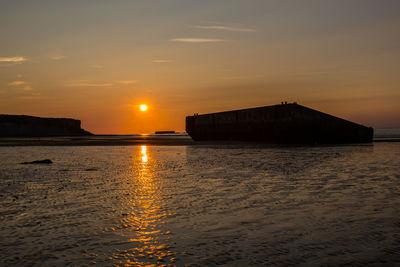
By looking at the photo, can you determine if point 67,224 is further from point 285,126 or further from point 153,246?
point 285,126

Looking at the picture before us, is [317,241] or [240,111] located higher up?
[240,111]

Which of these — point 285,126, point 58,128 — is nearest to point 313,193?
point 285,126

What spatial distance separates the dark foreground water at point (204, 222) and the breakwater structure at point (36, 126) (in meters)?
131

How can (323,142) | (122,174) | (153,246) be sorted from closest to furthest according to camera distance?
(153,246) < (122,174) < (323,142)

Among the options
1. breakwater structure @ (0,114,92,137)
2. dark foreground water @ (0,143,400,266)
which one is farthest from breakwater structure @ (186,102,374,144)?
breakwater structure @ (0,114,92,137)

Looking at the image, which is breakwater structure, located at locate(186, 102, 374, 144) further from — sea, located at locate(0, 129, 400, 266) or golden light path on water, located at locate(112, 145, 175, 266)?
golden light path on water, located at locate(112, 145, 175, 266)

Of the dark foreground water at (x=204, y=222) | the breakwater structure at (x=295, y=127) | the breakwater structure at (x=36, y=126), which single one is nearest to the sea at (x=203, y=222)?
the dark foreground water at (x=204, y=222)

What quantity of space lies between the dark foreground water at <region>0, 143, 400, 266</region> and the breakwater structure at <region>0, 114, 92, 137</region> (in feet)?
431

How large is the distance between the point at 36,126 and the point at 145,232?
5642 inches

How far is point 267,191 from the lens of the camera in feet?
27.8

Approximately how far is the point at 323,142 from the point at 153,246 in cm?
3222

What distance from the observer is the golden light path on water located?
4047mm

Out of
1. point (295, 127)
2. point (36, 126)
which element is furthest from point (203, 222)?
point (36, 126)

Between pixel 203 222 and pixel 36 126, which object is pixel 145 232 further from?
pixel 36 126
